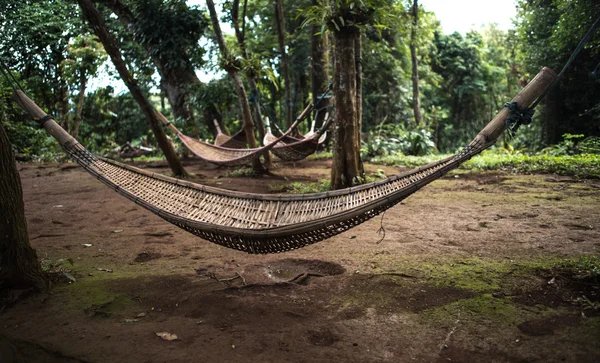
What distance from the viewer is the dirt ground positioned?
1.54 meters

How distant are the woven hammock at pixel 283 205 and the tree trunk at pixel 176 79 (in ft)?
16.3

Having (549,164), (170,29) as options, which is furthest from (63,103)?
(549,164)

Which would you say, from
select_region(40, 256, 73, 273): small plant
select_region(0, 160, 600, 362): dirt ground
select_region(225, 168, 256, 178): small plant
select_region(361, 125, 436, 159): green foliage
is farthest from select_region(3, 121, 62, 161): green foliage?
select_region(361, 125, 436, 159): green foliage

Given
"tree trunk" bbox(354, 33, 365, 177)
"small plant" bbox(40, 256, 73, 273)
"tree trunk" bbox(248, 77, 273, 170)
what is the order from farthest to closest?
"tree trunk" bbox(248, 77, 273, 170) < "tree trunk" bbox(354, 33, 365, 177) < "small plant" bbox(40, 256, 73, 273)

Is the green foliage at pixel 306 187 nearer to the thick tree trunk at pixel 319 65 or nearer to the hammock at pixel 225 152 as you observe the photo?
the hammock at pixel 225 152

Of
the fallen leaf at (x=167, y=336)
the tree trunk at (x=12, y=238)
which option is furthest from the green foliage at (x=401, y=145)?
the fallen leaf at (x=167, y=336)

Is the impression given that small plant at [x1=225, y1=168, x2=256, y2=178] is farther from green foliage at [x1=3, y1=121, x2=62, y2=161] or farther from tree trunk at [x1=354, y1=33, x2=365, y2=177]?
green foliage at [x1=3, y1=121, x2=62, y2=161]

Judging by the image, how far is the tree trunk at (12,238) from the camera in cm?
195

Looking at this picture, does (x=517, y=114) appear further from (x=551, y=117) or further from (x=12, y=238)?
(x=551, y=117)

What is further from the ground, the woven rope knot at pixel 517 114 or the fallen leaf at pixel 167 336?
the woven rope knot at pixel 517 114

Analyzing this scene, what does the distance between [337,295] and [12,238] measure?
1.52 m

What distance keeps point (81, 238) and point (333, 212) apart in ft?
6.61

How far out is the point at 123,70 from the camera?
4305 mm

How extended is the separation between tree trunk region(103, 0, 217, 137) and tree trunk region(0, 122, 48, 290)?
505cm
